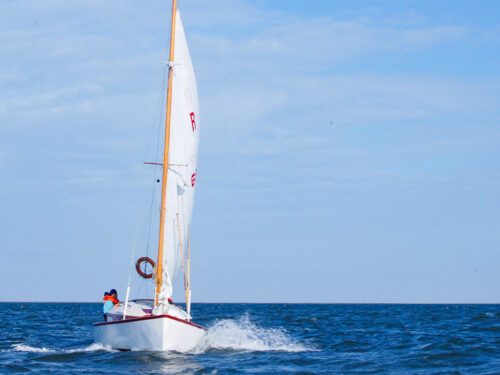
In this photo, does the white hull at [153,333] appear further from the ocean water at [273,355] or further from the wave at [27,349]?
the wave at [27,349]

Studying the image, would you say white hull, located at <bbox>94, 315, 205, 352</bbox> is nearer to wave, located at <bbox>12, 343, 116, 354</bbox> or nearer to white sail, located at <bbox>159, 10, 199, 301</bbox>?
wave, located at <bbox>12, 343, 116, 354</bbox>

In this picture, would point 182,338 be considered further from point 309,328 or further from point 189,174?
point 309,328

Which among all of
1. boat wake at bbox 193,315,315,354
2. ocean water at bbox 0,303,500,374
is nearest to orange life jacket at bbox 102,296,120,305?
ocean water at bbox 0,303,500,374

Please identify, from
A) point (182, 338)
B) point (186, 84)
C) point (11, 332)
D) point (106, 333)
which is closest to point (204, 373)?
point (182, 338)

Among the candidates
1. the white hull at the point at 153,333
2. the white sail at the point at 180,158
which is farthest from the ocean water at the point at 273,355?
the white sail at the point at 180,158

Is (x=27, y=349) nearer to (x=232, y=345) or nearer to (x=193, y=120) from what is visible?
(x=232, y=345)

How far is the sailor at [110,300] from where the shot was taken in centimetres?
2978

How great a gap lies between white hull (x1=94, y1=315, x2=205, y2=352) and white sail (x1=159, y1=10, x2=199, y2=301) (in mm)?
1781

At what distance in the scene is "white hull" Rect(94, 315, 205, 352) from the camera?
25703 millimetres

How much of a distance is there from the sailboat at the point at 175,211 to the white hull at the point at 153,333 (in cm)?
3

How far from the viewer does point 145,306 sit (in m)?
29.6

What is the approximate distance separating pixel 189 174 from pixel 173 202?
1.37 meters

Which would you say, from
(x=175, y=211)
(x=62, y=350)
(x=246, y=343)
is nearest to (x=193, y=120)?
(x=175, y=211)

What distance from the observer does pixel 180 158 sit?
28.8m
